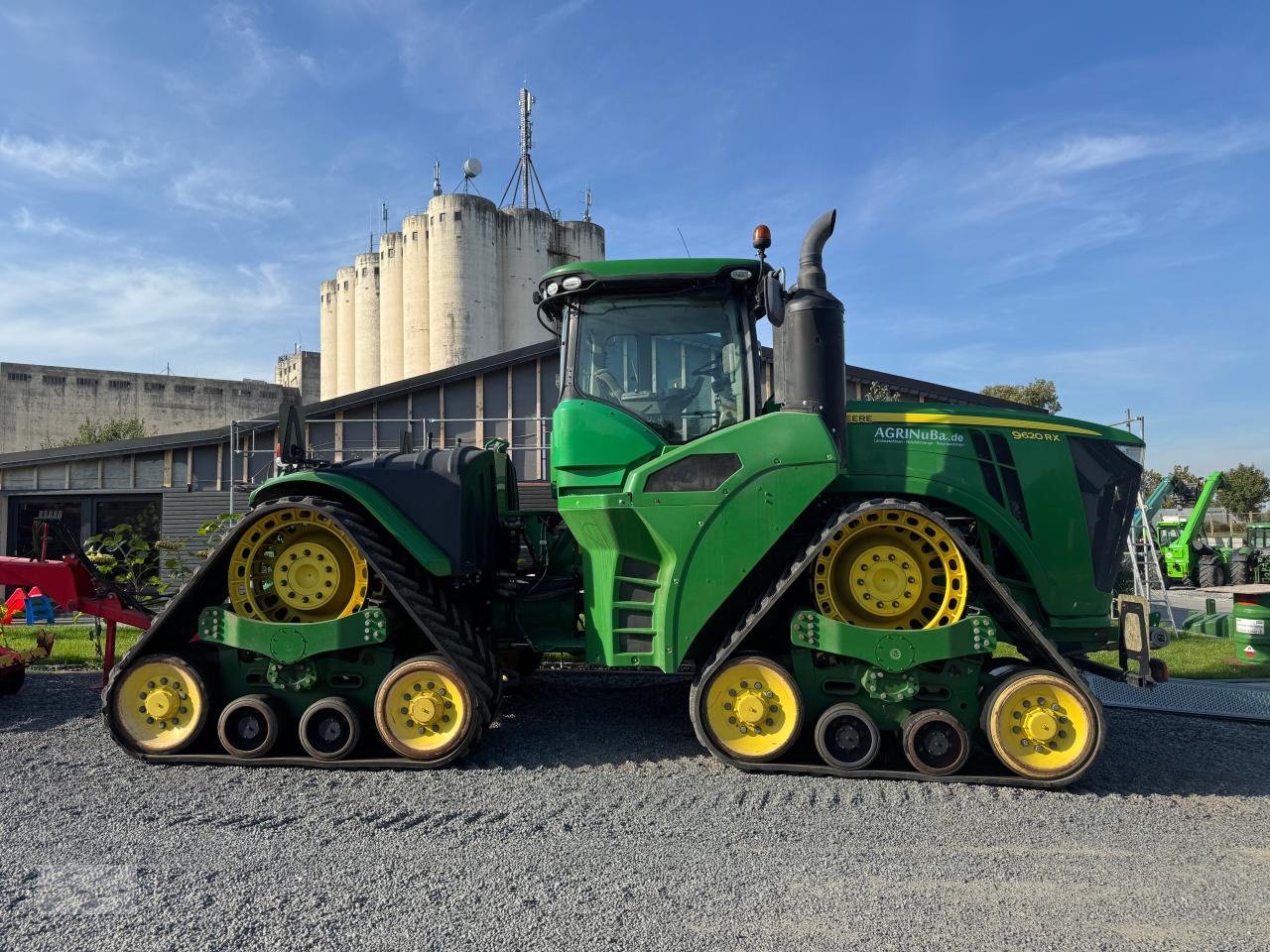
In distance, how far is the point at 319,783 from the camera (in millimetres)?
4555

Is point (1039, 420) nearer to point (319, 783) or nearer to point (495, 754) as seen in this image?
point (495, 754)

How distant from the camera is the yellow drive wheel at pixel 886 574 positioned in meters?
4.61

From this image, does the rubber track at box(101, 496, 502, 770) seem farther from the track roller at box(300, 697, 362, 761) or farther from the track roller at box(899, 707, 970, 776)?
the track roller at box(899, 707, 970, 776)

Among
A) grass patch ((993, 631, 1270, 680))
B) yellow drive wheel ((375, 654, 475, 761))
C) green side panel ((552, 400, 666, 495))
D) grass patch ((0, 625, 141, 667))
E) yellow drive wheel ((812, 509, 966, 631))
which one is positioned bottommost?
grass patch ((993, 631, 1270, 680))

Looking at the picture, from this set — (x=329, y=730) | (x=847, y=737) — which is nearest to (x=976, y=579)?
(x=847, y=737)

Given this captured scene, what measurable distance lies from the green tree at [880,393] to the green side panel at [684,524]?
389 inches

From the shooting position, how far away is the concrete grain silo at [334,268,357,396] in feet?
144

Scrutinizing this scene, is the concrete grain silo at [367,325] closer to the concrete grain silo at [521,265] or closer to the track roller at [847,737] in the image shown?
the concrete grain silo at [521,265]

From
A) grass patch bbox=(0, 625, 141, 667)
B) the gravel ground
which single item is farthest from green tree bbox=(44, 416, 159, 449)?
the gravel ground

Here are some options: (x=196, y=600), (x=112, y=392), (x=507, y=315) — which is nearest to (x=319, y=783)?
(x=196, y=600)

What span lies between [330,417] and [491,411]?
129 inches

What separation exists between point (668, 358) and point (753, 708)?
216 cm

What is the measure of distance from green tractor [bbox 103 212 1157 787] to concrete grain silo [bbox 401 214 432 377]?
3213 cm

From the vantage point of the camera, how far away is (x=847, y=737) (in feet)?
15.2
